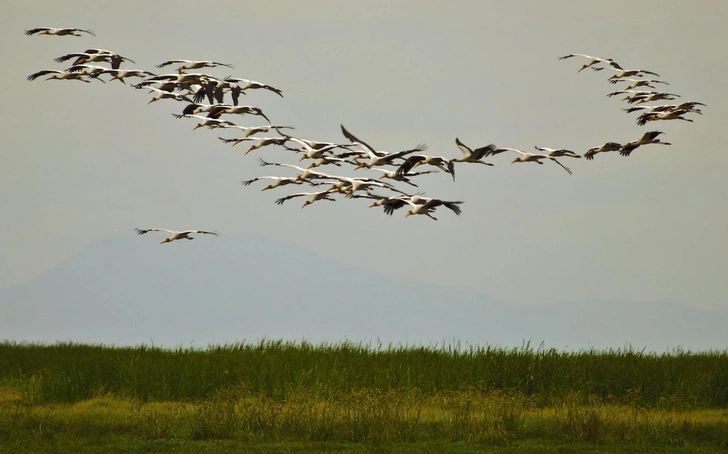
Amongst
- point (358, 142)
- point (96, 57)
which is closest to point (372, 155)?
point (358, 142)

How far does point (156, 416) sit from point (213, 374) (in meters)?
5.27

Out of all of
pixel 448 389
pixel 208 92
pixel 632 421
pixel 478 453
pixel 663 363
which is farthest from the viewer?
pixel 663 363

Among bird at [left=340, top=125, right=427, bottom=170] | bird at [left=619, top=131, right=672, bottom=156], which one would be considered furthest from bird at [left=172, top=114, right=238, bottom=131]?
bird at [left=619, top=131, right=672, bottom=156]

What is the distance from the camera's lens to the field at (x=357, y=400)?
57.3ft

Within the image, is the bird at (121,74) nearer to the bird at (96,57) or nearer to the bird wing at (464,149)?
the bird at (96,57)

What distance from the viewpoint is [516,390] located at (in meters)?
23.6

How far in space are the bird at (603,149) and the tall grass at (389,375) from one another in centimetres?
510

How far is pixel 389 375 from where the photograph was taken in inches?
928

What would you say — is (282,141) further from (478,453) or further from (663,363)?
(663,363)

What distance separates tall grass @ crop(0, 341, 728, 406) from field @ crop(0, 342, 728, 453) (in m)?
0.03

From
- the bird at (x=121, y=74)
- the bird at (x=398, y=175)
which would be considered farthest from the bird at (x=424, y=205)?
the bird at (x=121, y=74)

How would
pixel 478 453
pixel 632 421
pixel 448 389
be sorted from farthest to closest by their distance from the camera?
pixel 448 389, pixel 632 421, pixel 478 453

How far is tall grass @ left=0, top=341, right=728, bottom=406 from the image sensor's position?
22.7 m

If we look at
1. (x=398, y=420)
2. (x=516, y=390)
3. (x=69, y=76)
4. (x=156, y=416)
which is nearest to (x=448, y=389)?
(x=516, y=390)
